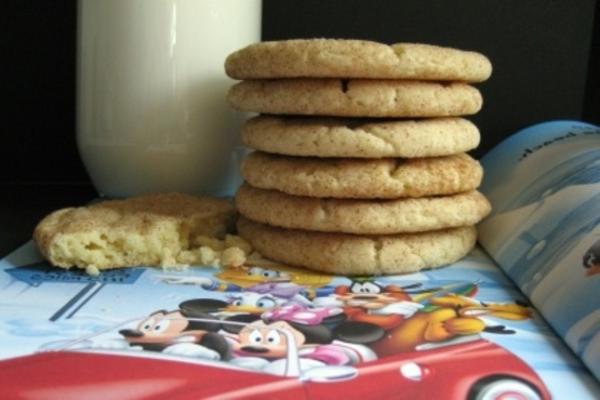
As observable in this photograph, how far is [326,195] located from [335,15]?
552 mm

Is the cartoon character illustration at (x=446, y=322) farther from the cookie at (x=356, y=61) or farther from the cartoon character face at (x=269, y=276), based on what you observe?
the cookie at (x=356, y=61)

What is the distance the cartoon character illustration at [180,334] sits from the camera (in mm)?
533

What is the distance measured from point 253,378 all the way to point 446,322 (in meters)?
0.21

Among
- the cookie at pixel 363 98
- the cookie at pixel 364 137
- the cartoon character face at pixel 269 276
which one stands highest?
the cookie at pixel 363 98

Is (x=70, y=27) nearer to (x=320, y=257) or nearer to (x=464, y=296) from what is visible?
(x=320, y=257)

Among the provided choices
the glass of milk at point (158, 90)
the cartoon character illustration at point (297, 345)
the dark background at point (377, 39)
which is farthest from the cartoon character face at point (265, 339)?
the dark background at point (377, 39)

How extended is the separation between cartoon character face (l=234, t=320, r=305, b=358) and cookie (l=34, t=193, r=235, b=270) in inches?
8.2

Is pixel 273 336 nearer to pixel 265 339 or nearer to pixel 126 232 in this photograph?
pixel 265 339

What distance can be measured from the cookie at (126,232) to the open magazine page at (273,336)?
18mm

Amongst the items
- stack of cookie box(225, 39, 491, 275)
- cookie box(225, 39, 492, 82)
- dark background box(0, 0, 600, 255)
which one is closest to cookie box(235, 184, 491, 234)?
stack of cookie box(225, 39, 491, 275)

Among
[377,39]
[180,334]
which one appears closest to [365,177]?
[180,334]

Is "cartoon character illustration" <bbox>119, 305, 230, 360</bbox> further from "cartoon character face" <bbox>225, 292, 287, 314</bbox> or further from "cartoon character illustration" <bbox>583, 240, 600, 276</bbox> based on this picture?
"cartoon character illustration" <bbox>583, 240, 600, 276</bbox>

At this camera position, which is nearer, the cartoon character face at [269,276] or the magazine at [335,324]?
the magazine at [335,324]

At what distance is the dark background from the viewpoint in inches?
44.9
